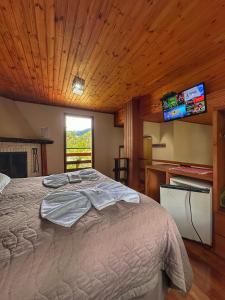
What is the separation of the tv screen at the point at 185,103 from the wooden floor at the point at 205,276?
175cm

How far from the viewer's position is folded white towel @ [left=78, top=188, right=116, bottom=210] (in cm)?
108

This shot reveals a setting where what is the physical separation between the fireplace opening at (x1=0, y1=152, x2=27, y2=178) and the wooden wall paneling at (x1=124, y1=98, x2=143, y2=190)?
8.18 feet

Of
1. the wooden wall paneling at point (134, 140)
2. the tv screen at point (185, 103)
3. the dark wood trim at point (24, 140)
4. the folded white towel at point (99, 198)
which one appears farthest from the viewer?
the wooden wall paneling at point (134, 140)

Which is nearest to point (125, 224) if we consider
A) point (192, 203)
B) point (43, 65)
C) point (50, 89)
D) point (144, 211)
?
point (144, 211)

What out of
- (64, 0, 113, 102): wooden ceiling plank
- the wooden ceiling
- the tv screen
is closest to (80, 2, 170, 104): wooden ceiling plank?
the wooden ceiling

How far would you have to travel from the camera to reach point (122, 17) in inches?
53.4

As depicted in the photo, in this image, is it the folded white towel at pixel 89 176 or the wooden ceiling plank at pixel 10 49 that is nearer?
the wooden ceiling plank at pixel 10 49

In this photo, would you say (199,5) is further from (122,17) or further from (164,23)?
(122,17)

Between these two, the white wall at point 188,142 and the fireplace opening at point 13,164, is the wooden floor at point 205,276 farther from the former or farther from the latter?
the fireplace opening at point 13,164

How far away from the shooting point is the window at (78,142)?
4.48 m

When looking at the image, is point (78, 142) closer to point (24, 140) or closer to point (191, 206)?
point (24, 140)

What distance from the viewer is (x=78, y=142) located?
15.1 ft

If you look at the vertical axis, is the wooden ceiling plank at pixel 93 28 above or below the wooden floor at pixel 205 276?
above

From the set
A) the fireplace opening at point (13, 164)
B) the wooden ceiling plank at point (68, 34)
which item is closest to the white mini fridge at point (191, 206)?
the wooden ceiling plank at point (68, 34)
